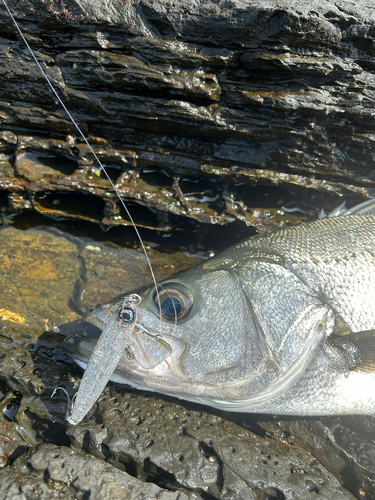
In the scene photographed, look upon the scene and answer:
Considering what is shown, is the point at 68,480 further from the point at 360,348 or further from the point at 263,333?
the point at 360,348

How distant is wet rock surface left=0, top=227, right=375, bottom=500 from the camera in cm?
200

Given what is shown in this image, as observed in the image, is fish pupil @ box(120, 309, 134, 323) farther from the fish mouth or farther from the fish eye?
the fish eye

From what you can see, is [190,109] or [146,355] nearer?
[146,355]

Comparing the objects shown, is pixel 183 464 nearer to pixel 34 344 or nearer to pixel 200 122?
pixel 34 344

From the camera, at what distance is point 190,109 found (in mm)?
3184

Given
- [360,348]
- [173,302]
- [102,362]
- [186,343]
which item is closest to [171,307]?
[173,302]

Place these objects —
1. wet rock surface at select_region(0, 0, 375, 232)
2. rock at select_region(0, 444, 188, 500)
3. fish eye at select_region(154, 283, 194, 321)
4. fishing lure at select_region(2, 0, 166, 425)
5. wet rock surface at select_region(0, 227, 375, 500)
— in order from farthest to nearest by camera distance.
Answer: wet rock surface at select_region(0, 0, 375, 232), fish eye at select_region(154, 283, 194, 321), fishing lure at select_region(2, 0, 166, 425), wet rock surface at select_region(0, 227, 375, 500), rock at select_region(0, 444, 188, 500)

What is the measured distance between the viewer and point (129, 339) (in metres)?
2.16

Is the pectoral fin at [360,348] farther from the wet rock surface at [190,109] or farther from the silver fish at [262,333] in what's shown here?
the wet rock surface at [190,109]

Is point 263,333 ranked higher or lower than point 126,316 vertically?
higher

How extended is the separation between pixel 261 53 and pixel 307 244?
1711mm

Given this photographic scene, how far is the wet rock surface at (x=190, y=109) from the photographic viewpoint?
3004mm

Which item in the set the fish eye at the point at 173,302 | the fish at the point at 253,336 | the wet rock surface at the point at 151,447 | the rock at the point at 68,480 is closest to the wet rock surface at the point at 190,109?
the fish at the point at 253,336

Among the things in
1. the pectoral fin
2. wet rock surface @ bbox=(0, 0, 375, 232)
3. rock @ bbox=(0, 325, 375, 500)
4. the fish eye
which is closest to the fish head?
the fish eye
